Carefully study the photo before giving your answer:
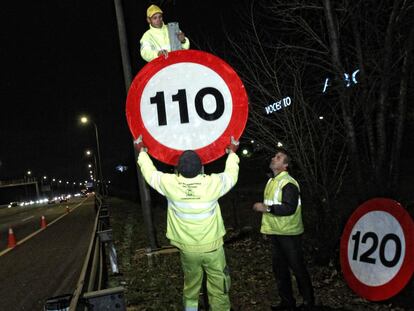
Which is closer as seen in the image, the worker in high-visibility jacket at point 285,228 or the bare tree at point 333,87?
the worker in high-visibility jacket at point 285,228

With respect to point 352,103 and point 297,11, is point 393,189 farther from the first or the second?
point 297,11

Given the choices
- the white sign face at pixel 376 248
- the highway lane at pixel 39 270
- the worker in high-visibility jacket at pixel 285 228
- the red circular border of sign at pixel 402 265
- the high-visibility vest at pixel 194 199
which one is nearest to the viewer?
the high-visibility vest at pixel 194 199

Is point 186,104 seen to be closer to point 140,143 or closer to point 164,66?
point 164,66

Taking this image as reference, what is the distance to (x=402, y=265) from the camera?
146 inches

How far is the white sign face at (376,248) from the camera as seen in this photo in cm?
384

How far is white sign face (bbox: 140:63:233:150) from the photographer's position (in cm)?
320

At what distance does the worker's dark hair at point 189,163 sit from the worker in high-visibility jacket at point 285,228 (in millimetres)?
2215

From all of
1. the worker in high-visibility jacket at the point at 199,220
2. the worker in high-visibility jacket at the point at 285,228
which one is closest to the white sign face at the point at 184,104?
the worker in high-visibility jacket at the point at 199,220

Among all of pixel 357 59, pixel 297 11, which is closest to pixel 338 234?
pixel 357 59

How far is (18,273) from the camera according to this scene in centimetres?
1114

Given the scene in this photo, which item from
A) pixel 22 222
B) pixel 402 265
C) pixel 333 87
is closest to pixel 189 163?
pixel 402 265

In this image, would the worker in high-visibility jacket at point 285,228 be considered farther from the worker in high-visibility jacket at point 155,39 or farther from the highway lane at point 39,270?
the highway lane at point 39,270

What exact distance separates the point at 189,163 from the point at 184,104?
44cm

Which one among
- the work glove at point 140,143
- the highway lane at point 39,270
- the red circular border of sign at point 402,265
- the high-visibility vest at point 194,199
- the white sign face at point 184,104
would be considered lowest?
the highway lane at point 39,270
